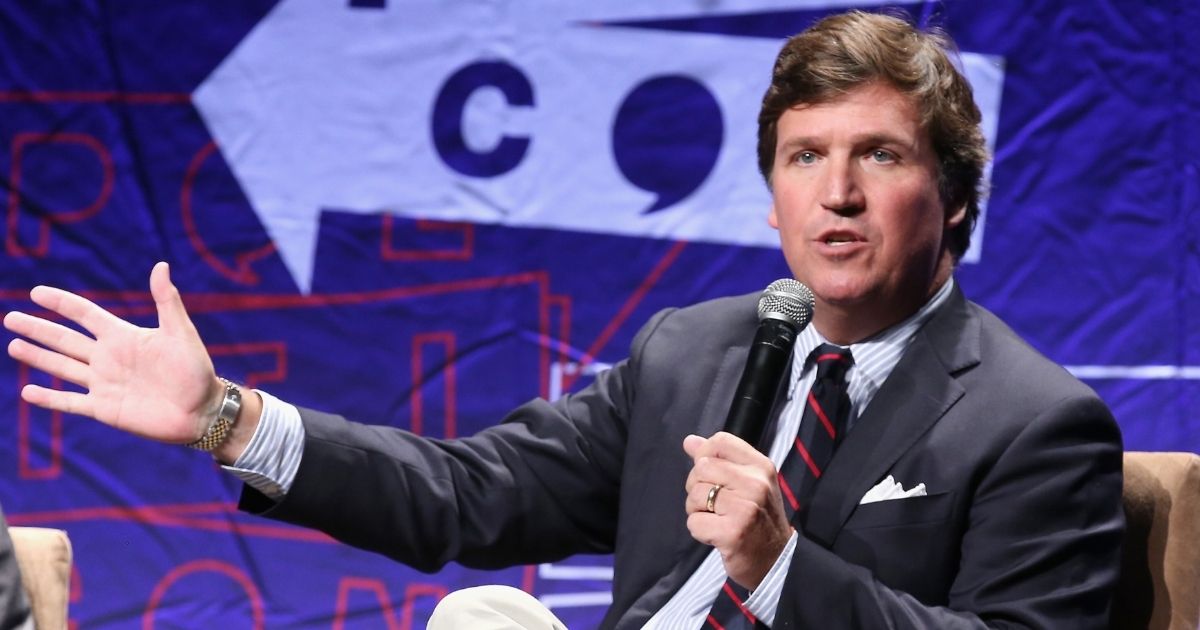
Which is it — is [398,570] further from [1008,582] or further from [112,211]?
[1008,582]

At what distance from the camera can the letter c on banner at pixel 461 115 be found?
108 inches

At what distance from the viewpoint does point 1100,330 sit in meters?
2.72

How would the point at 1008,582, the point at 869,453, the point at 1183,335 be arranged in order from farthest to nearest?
1. the point at 1183,335
2. the point at 869,453
3. the point at 1008,582

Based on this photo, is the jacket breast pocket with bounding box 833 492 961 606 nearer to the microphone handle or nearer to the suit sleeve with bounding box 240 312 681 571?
the microphone handle

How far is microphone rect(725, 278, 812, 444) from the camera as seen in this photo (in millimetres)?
1487

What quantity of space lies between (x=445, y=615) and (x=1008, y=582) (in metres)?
0.63

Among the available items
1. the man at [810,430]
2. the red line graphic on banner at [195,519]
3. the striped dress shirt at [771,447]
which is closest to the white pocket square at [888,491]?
the man at [810,430]

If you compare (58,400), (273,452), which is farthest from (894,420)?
(58,400)

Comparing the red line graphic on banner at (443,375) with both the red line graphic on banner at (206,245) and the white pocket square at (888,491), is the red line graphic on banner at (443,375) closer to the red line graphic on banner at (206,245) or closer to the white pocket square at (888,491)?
the red line graphic on banner at (206,245)

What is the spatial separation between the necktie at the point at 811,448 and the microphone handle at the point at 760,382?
0.60 ft

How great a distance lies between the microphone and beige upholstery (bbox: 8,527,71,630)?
921 millimetres

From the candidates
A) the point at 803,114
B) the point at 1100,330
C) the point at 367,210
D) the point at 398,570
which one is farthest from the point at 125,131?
the point at 1100,330

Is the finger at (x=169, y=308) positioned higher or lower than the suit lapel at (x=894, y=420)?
higher

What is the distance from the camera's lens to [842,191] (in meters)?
1.68
